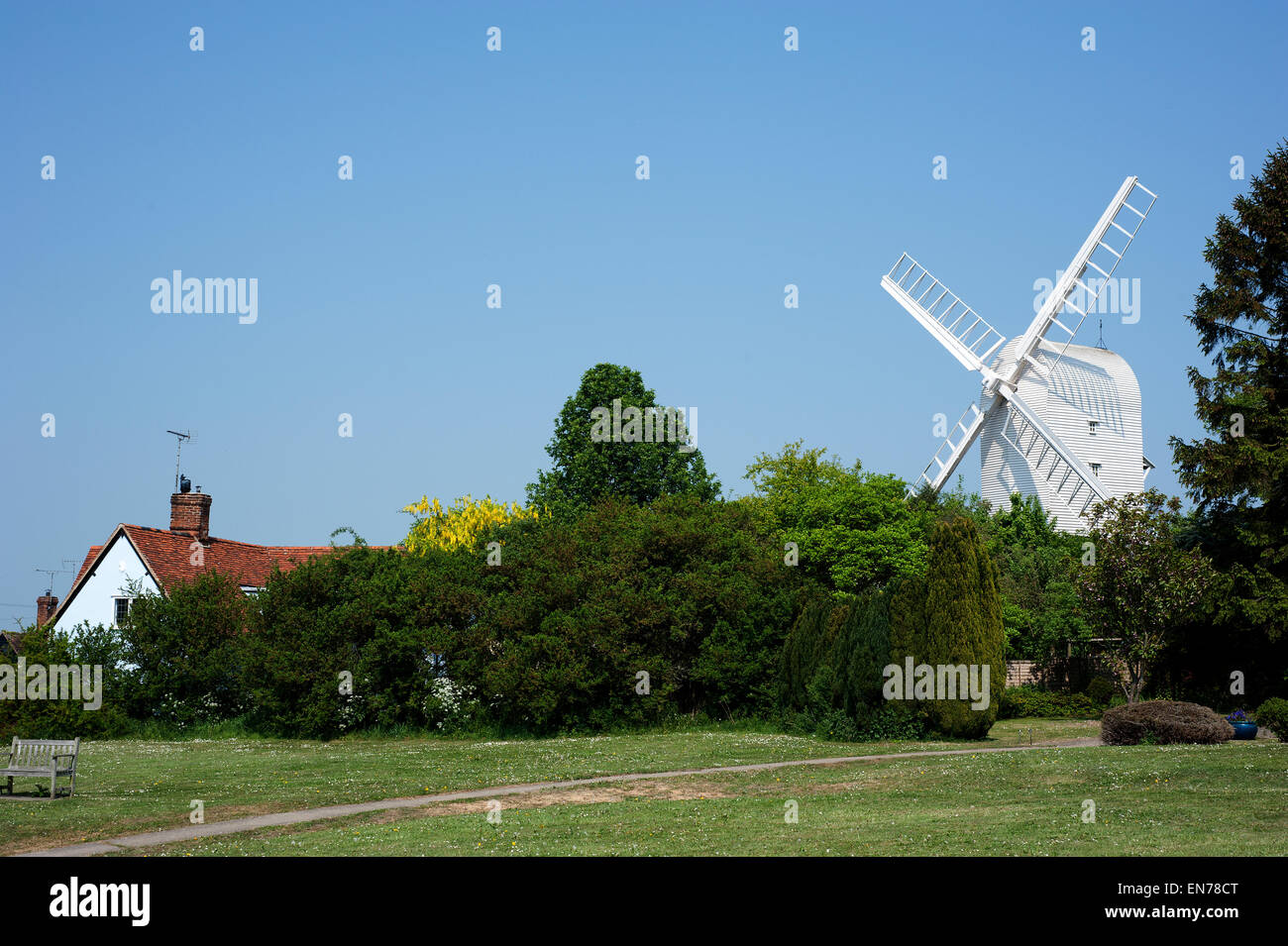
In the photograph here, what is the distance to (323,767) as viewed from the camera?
23156 millimetres

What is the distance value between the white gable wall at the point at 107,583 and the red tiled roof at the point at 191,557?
510mm

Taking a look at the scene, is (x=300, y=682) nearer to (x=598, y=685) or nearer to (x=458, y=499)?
(x=598, y=685)

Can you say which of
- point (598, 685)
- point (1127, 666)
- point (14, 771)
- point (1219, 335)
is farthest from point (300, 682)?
point (1219, 335)

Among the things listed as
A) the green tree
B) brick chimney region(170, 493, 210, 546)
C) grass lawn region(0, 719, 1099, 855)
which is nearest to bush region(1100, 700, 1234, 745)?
grass lawn region(0, 719, 1099, 855)

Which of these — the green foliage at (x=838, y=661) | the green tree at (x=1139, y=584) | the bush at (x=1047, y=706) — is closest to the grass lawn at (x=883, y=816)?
the green foliage at (x=838, y=661)

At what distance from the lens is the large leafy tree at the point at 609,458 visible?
5603cm

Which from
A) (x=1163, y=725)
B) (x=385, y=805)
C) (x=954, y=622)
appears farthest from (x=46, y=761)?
(x=1163, y=725)

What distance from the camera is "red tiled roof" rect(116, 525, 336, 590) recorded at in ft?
148

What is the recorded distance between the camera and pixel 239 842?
1359 centimetres

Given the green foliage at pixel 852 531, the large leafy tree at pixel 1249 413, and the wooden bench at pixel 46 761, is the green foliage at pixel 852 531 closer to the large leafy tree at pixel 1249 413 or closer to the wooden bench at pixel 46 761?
the large leafy tree at pixel 1249 413

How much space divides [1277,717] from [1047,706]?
13790mm
